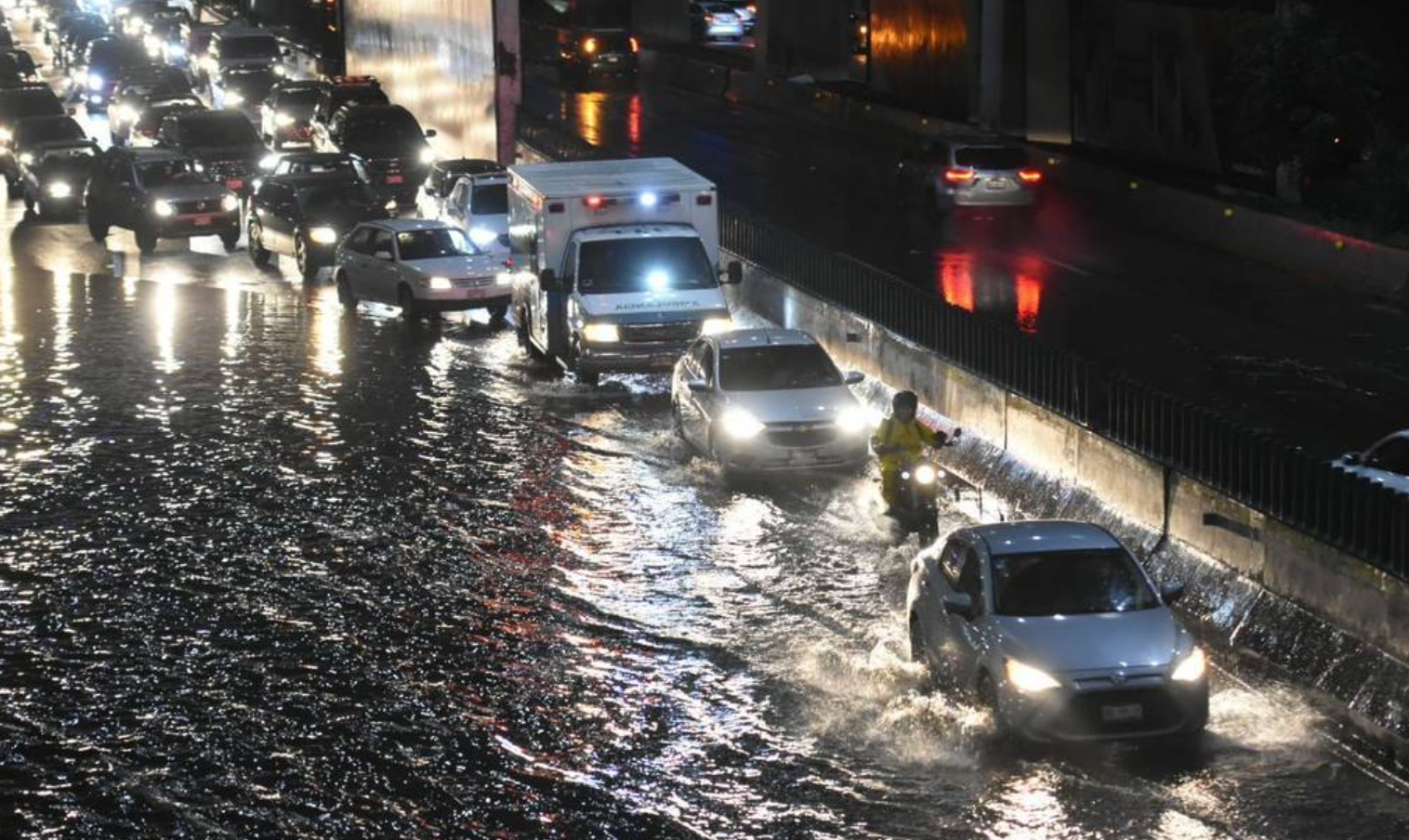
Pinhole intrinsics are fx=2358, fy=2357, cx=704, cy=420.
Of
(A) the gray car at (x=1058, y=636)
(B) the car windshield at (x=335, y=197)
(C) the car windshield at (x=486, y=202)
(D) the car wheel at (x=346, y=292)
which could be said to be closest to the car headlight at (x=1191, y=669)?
(A) the gray car at (x=1058, y=636)

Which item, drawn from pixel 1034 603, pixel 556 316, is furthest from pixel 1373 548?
pixel 556 316

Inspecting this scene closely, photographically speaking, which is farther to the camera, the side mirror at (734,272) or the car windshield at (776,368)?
the side mirror at (734,272)

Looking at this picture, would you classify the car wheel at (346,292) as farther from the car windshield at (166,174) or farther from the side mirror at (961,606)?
the side mirror at (961,606)

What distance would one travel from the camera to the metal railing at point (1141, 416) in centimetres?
1648

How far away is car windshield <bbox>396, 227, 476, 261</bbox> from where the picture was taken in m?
34.9

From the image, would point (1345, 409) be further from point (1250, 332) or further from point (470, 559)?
point (470, 559)

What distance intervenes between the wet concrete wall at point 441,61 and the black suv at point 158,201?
6146 mm

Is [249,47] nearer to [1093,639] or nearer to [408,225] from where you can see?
[408,225]

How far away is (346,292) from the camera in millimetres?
36031

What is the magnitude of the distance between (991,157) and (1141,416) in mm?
22786

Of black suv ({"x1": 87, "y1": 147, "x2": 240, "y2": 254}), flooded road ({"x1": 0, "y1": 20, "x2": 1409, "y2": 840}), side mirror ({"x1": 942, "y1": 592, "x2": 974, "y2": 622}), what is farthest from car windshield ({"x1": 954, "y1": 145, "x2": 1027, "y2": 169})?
side mirror ({"x1": 942, "y1": 592, "x2": 974, "y2": 622})

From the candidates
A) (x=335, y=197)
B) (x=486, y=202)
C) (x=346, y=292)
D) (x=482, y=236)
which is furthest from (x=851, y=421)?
(x=335, y=197)

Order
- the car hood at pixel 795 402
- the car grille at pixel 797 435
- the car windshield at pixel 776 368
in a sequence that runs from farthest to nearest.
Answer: the car windshield at pixel 776 368, the car hood at pixel 795 402, the car grille at pixel 797 435

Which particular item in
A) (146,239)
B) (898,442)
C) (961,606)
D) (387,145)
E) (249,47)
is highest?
(249,47)
